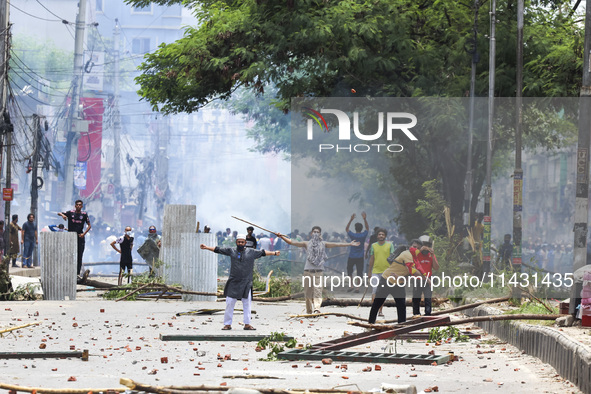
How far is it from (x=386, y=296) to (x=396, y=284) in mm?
285

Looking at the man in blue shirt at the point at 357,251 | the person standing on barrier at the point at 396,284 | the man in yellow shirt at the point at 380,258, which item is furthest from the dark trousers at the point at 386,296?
the man in blue shirt at the point at 357,251

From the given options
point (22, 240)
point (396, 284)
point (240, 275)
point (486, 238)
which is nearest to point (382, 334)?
point (396, 284)

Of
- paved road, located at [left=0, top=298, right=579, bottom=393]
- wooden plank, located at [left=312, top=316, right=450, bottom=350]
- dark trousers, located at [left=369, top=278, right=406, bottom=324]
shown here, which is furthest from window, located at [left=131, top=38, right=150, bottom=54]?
wooden plank, located at [left=312, top=316, right=450, bottom=350]

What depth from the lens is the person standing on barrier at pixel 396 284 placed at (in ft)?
52.4

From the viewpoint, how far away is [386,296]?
631 inches

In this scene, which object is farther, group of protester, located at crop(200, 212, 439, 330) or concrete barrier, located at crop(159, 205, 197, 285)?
concrete barrier, located at crop(159, 205, 197, 285)

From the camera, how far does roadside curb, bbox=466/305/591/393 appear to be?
9.07 metres

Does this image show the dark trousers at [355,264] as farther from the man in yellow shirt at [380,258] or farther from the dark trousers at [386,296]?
the dark trousers at [386,296]

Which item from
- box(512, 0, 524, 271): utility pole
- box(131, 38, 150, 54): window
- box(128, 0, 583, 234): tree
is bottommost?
box(512, 0, 524, 271): utility pole

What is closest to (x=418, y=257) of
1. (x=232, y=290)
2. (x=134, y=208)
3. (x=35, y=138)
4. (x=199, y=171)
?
(x=232, y=290)

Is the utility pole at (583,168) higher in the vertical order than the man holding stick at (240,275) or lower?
higher

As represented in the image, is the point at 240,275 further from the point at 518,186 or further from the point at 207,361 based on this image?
the point at 518,186

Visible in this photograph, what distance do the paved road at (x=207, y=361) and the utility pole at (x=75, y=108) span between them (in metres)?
50.1

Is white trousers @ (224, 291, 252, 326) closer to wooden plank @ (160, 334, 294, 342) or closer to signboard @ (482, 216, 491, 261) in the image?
wooden plank @ (160, 334, 294, 342)
